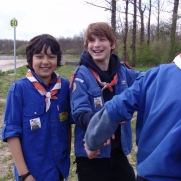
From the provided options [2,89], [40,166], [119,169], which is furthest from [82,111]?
[2,89]

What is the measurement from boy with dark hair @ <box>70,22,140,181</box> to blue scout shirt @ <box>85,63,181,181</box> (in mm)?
571

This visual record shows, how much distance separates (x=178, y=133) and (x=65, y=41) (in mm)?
45068

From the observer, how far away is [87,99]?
1746 millimetres

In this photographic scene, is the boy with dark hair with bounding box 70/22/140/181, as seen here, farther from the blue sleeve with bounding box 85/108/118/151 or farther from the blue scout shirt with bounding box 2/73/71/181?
the blue sleeve with bounding box 85/108/118/151

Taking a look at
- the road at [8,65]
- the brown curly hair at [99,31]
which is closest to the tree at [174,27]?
the road at [8,65]

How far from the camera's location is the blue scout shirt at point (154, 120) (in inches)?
42.4

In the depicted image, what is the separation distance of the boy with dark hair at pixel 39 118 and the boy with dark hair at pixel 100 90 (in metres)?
0.14

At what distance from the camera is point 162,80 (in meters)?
1.14

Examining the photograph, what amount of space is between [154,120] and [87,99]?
669 millimetres

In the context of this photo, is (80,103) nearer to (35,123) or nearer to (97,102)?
(97,102)

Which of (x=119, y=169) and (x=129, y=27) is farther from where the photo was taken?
(x=129, y=27)

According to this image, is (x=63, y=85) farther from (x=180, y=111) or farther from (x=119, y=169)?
(x=180, y=111)

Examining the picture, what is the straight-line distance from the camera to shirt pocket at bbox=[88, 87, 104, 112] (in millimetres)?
1812

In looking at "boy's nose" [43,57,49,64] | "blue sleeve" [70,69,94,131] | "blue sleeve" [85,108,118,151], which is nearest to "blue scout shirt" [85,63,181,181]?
"blue sleeve" [85,108,118,151]
